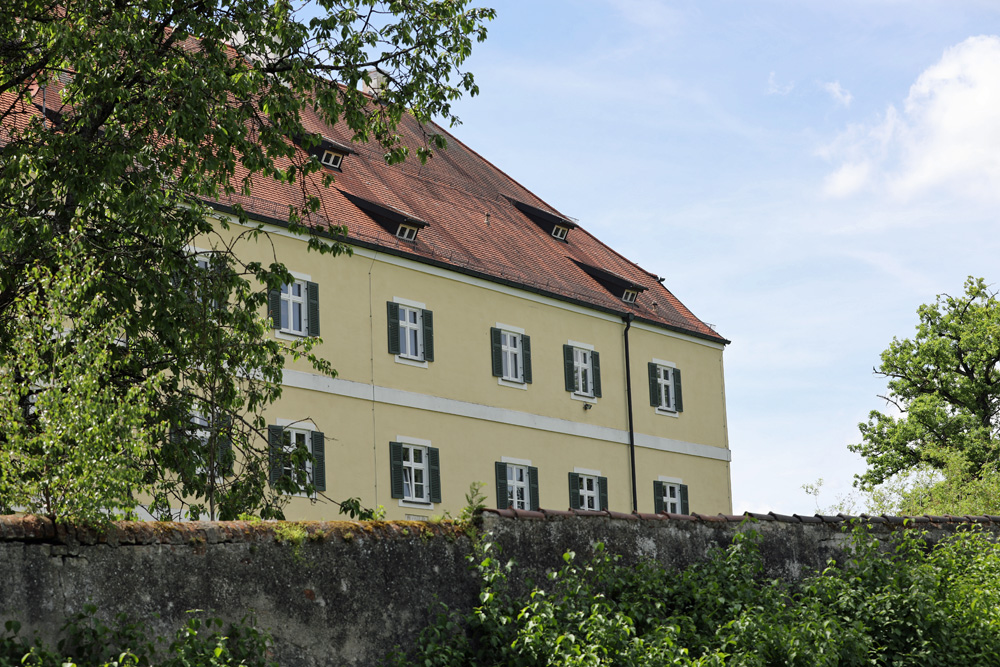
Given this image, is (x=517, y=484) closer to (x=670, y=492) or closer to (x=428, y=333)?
(x=428, y=333)

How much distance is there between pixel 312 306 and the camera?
23.8 meters

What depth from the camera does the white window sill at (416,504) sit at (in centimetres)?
2469

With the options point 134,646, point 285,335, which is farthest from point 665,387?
point 134,646

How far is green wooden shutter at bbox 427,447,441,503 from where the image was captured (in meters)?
25.3

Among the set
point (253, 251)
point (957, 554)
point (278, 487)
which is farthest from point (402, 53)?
point (253, 251)

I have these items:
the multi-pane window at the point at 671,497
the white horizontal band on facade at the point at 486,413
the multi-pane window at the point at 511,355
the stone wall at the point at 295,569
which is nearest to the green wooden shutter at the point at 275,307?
the white horizontal band on facade at the point at 486,413

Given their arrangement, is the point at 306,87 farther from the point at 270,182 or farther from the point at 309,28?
the point at 270,182

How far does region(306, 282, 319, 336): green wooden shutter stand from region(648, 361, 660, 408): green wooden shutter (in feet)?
34.7

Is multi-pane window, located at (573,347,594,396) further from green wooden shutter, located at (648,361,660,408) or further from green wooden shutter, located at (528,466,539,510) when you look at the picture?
green wooden shutter, located at (528,466,539,510)

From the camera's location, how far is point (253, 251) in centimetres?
2334

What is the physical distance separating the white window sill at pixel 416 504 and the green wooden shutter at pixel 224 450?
34.3 ft

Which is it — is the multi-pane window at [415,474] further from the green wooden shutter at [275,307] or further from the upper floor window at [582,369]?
the upper floor window at [582,369]

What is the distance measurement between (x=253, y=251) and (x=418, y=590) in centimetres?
1443

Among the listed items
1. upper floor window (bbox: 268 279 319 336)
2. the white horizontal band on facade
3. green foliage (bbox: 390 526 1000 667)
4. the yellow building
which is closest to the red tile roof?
the yellow building
